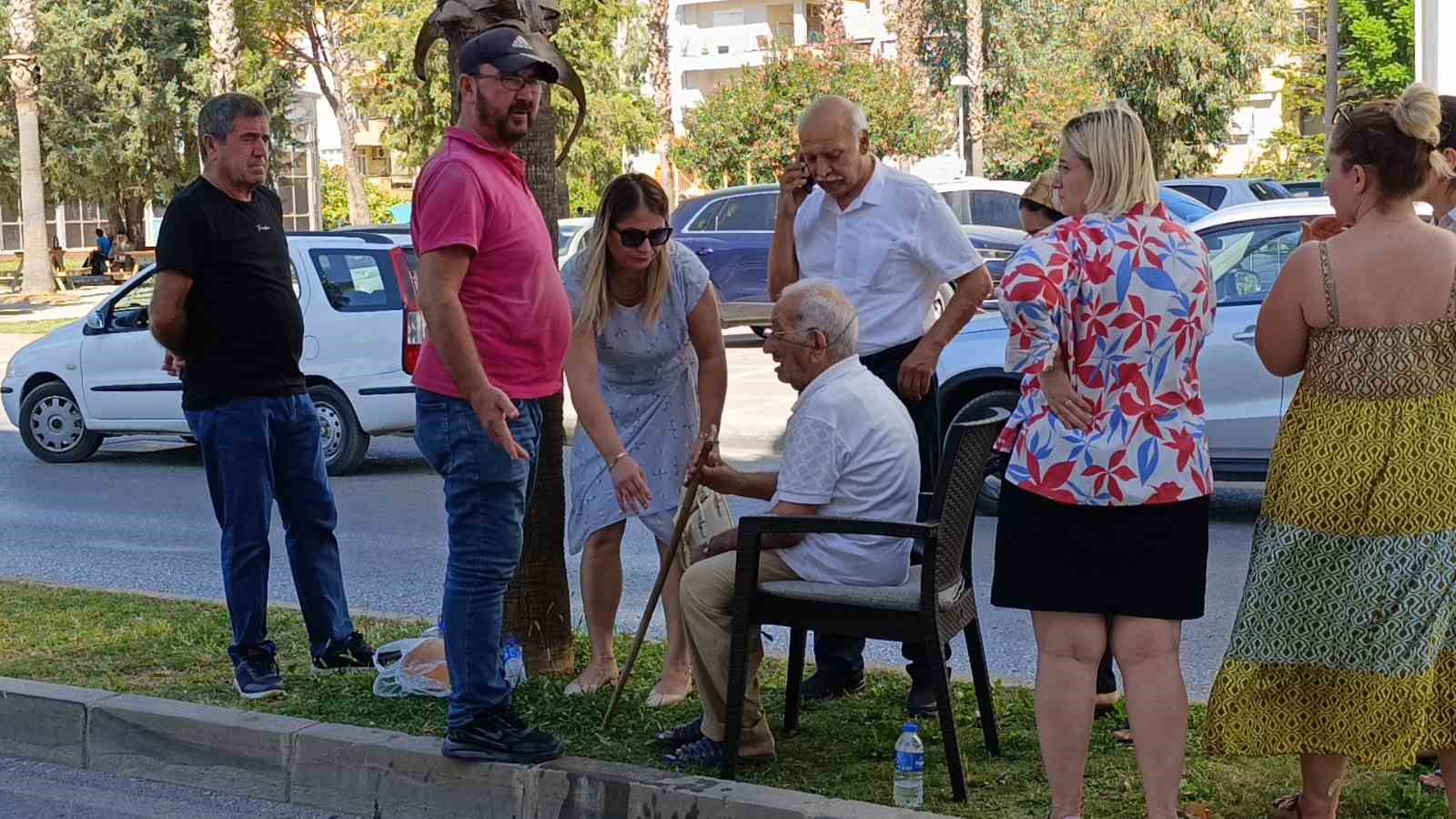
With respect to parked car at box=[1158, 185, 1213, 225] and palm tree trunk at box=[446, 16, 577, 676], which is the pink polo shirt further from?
parked car at box=[1158, 185, 1213, 225]

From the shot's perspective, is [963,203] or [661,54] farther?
[661,54]

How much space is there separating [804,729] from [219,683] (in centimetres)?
217

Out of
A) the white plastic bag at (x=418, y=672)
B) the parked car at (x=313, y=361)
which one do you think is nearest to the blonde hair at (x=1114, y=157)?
the white plastic bag at (x=418, y=672)

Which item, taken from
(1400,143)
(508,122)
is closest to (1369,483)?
(1400,143)

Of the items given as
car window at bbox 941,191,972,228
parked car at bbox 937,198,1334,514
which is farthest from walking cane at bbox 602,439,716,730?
car window at bbox 941,191,972,228

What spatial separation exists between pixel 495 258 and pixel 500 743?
1.40 metres

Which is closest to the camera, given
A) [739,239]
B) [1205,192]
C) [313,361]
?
[313,361]

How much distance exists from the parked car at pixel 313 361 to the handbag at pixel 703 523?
6.30 meters

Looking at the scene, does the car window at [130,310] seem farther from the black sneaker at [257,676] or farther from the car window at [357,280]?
the black sneaker at [257,676]

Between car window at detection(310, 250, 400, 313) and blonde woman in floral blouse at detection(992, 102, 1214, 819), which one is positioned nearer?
blonde woman in floral blouse at detection(992, 102, 1214, 819)

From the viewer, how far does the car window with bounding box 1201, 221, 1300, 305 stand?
962 centimetres

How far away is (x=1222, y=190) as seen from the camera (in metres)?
22.9

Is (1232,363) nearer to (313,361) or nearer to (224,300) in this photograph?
(224,300)

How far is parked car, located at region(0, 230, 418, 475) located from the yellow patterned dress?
26.8 feet
